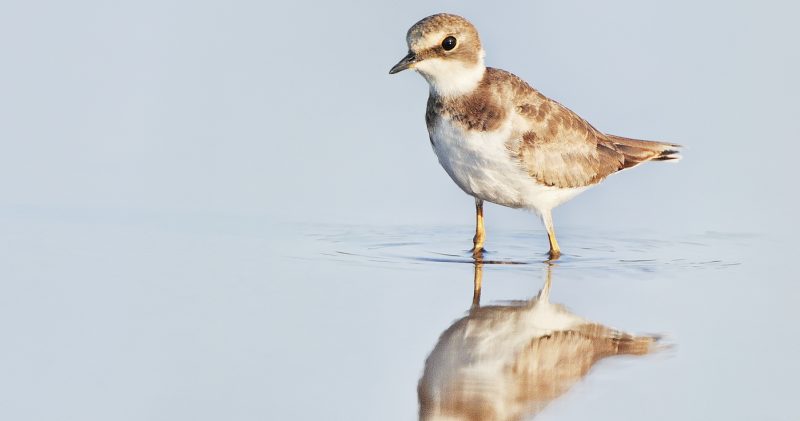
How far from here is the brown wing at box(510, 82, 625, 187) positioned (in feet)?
32.3

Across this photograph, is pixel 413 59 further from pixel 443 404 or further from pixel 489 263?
pixel 443 404

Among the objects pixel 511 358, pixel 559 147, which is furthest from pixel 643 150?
pixel 511 358

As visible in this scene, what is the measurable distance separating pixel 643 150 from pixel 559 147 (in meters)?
1.42

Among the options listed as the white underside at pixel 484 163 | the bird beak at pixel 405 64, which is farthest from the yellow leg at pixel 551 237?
the bird beak at pixel 405 64

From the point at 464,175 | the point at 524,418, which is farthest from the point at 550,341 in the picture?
the point at 464,175

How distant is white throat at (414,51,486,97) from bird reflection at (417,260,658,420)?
92.3 inches

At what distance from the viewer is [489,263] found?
9297 mm

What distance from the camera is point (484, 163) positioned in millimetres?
9508

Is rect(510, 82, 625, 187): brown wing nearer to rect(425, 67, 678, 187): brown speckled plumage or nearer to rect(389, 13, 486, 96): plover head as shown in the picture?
rect(425, 67, 678, 187): brown speckled plumage

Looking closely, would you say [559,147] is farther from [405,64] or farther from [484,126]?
[405,64]

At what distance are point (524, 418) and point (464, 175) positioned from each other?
406cm

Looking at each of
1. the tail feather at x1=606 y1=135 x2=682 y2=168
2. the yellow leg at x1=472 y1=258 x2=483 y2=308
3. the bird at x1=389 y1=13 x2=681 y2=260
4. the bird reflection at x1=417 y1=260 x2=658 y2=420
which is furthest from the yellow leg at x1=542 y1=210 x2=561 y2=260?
the bird reflection at x1=417 y1=260 x2=658 y2=420

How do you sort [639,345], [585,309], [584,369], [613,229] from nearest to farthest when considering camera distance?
[584,369], [639,345], [585,309], [613,229]

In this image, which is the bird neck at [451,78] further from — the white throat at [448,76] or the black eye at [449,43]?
the black eye at [449,43]
